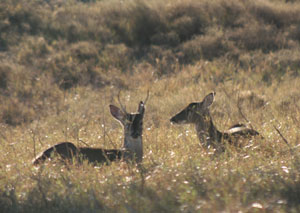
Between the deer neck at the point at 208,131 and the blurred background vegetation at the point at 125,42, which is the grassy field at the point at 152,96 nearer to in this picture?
the blurred background vegetation at the point at 125,42

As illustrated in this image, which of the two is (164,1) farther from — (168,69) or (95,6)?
(168,69)

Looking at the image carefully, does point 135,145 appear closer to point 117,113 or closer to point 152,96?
point 117,113

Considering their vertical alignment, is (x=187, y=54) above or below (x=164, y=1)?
below

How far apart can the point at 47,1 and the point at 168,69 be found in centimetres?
963

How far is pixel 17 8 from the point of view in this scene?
19547mm

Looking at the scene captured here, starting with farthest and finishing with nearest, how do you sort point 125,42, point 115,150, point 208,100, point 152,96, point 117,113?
point 125,42
point 152,96
point 208,100
point 117,113
point 115,150

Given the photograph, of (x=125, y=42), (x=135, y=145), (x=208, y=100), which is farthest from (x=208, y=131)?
(x=125, y=42)

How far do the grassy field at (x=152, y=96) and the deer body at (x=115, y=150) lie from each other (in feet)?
0.59

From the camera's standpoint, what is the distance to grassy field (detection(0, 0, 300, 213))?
16.1 feet

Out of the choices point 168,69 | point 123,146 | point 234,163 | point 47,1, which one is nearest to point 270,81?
point 168,69

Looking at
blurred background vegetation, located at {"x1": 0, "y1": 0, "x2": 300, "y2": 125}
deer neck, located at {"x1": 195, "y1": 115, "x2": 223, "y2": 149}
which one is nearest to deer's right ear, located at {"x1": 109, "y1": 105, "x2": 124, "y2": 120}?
deer neck, located at {"x1": 195, "y1": 115, "x2": 223, "y2": 149}

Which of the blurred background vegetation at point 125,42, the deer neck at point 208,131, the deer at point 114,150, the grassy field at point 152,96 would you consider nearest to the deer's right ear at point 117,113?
the deer at point 114,150

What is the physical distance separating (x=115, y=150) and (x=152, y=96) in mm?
5744

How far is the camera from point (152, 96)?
12586 mm
